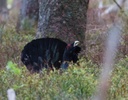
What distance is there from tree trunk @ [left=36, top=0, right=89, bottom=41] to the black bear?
2.53ft

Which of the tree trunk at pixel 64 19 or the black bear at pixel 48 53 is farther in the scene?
the tree trunk at pixel 64 19

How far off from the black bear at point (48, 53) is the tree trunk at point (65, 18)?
772mm

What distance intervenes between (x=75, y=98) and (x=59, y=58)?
111 inches

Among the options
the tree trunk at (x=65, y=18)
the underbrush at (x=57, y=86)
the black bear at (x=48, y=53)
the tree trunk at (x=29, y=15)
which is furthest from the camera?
the tree trunk at (x=29, y=15)

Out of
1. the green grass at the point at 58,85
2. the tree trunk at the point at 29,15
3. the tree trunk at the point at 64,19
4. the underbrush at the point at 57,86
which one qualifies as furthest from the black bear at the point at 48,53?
the tree trunk at the point at 29,15

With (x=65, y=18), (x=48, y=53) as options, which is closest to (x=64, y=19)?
(x=65, y=18)

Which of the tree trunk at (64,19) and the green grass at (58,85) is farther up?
the tree trunk at (64,19)

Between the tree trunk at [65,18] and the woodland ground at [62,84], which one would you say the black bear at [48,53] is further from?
the tree trunk at [65,18]

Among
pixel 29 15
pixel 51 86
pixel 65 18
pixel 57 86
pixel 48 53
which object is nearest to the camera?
pixel 51 86

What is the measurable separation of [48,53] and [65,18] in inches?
40.5

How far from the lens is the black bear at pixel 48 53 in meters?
6.96

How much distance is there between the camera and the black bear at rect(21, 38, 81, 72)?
6.96 metres

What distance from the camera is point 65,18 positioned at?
7.85 meters

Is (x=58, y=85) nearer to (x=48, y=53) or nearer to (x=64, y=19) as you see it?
(x=48, y=53)
